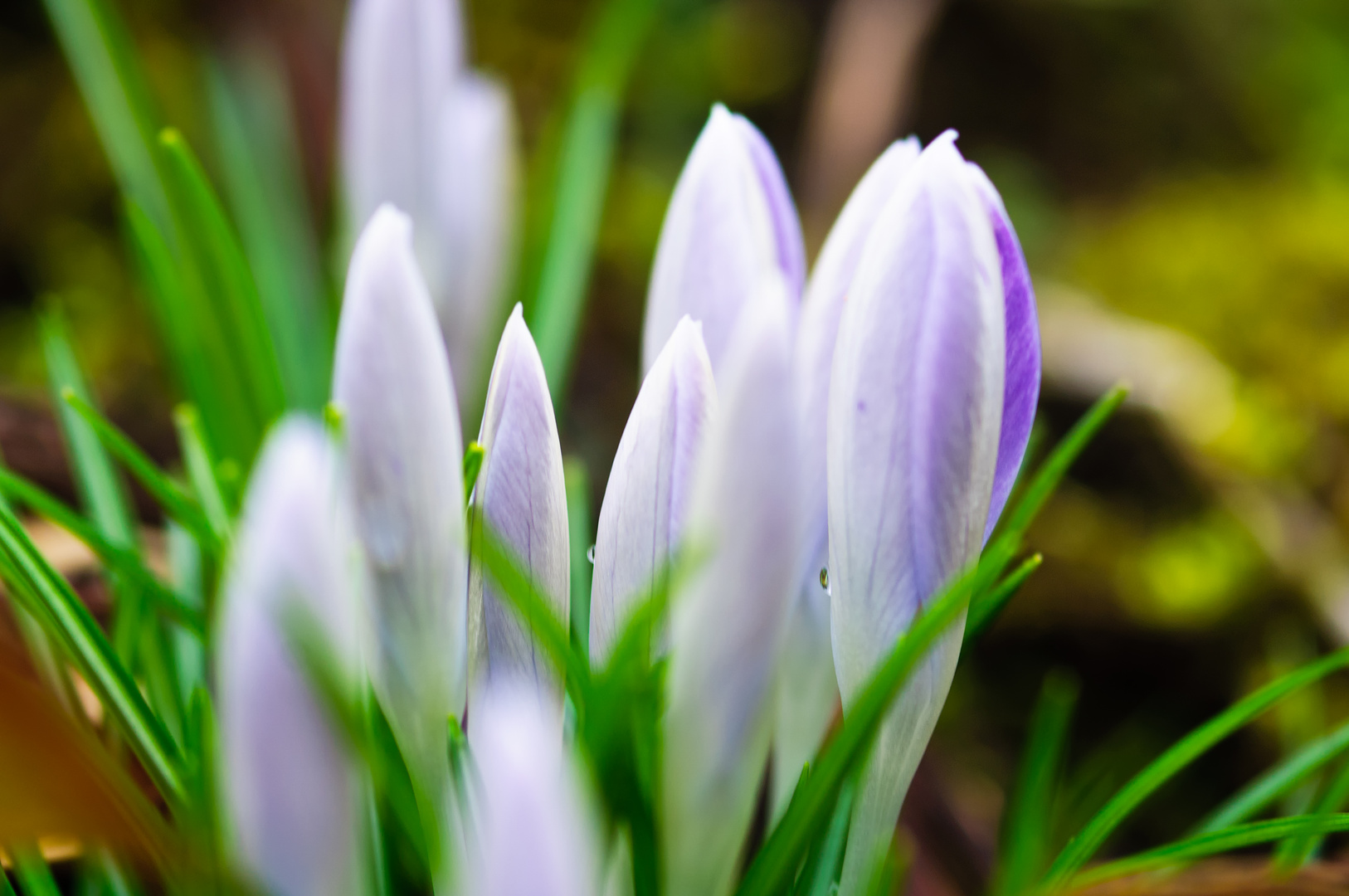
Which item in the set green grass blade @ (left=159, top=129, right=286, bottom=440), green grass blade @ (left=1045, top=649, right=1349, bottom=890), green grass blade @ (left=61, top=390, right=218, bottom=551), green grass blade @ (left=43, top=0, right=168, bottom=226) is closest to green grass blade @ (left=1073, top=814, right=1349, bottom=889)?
green grass blade @ (left=1045, top=649, right=1349, bottom=890)

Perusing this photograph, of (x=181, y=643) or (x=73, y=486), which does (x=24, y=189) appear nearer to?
(x=73, y=486)

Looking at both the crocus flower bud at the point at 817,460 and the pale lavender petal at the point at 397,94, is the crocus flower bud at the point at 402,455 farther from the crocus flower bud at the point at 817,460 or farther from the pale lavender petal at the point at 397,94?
the pale lavender petal at the point at 397,94

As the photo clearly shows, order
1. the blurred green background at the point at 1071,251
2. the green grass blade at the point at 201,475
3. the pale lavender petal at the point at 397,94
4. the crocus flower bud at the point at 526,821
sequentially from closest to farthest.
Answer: the crocus flower bud at the point at 526,821, the green grass blade at the point at 201,475, the pale lavender petal at the point at 397,94, the blurred green background at the point at 1071,251

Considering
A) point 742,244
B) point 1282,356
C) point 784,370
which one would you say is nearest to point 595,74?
point 742,244

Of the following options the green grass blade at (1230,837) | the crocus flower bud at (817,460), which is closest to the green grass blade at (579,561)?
the crocus flower bud at (817,460)

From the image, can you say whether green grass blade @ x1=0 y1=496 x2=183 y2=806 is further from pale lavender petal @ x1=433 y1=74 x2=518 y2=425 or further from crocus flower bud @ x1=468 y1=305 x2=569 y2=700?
pale lavender petal @ x1=433 y1=74 x2=518 y2=425
